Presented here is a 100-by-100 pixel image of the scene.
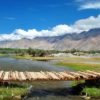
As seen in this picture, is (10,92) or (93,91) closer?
(10,92)

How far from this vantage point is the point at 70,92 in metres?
32.3

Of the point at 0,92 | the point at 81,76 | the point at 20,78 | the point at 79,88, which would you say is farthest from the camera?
the point at 79,88

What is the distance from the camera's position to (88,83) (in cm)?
3247

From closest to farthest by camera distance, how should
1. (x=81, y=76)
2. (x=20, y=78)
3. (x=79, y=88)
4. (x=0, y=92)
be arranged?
(x=0, y=92)
(x=20, y=78)
(x=81, y=76)
(x=79, y=88)

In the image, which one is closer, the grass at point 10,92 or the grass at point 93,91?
the grass at point 10,92

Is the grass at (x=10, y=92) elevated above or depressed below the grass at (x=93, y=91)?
above

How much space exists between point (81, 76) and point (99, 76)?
6.17 feet

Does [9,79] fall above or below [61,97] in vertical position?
above

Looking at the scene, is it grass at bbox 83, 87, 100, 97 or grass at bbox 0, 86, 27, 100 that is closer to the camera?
grass at bbox 0, 86, 27, 100

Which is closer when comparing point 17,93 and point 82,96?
point 17,93

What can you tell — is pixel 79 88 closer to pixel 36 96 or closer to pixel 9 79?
pixel 36 96

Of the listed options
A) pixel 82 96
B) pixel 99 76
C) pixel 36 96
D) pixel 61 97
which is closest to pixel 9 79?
pixel 36 96

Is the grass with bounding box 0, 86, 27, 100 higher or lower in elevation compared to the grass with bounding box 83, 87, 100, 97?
higher

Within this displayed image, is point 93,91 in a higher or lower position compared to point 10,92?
lower
